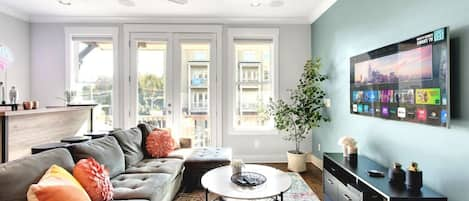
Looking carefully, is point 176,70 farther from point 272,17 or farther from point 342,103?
point 342,103

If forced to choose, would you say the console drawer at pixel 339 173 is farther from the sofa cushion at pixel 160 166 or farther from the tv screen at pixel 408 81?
the sofa cushion at pixel 160 166

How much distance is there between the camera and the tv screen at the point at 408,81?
1.88m

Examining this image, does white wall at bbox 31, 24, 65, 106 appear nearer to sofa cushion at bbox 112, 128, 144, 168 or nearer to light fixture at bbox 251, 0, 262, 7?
sofa cushion at bbox 112, 128, 144, 168

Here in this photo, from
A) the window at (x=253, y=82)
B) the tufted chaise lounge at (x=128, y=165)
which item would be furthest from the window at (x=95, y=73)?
the window at (x=253, y=82)

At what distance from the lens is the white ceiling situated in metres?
4.23

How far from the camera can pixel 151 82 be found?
502 cm

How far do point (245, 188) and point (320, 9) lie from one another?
3.28 metres

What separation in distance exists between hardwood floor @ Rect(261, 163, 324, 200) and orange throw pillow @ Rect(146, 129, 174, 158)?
6.56 feet

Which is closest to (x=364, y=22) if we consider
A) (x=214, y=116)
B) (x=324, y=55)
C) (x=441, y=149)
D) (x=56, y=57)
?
(x=324, y=55)

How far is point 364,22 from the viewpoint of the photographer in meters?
3.13

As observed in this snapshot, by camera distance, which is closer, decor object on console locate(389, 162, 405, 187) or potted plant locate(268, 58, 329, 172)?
decor object on console locate(389, 162, 405, 187)

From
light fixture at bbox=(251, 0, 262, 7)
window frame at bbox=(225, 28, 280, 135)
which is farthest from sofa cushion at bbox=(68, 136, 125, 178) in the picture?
light fixture at bbox=(251, 0, 262, 7)

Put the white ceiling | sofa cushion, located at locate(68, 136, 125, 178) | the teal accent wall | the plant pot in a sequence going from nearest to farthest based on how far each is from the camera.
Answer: the teal accent wall < sofa cushion, located at locate(68, 136, 125, 178) < the white ceiling < the plant pot

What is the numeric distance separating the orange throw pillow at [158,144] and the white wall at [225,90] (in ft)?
5.03
